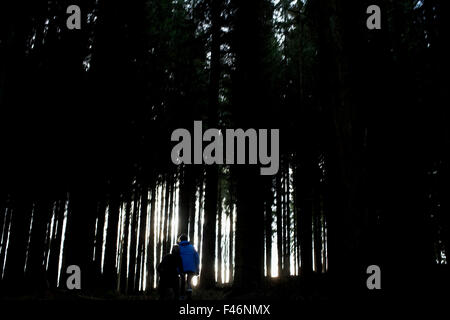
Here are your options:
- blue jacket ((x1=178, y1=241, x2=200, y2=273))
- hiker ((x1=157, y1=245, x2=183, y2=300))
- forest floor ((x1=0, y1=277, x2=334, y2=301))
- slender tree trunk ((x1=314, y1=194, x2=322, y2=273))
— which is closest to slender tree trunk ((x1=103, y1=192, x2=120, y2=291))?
forest floor ((x1=0, y1=277, x2=334, y2=301))

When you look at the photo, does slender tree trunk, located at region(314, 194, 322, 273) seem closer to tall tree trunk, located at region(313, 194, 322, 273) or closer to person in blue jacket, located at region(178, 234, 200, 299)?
tall tree trunk, located at region(313, 194, 322, 273)

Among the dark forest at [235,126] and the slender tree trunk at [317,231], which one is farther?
the slender tree trunk at [317,231]

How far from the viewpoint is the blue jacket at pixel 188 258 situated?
26.5ft

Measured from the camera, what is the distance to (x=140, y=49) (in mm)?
11234

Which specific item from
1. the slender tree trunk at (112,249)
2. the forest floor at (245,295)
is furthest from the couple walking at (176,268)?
the slender tree trunk at (112,249)

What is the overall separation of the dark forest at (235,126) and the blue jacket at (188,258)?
0.91m

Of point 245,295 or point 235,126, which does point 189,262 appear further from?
point 235,126

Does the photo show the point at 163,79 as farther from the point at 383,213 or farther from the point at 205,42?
the point at 383,213

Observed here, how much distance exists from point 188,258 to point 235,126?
134 inches

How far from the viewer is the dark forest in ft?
19.2

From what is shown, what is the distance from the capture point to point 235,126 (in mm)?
9500

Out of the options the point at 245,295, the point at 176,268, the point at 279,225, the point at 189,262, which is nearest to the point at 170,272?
the point at 176,268

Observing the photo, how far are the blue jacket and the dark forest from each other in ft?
2.99

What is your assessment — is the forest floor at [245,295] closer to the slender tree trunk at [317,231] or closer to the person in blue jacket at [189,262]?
the person in blue jacket at [189,262]
